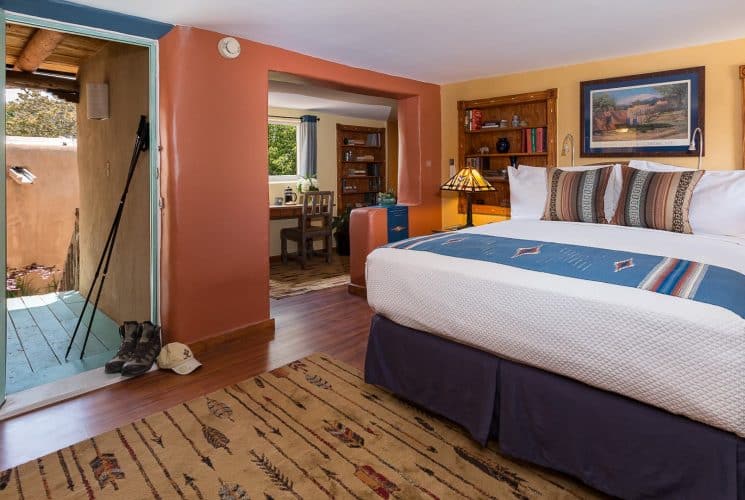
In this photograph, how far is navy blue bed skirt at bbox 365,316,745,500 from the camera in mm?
1445

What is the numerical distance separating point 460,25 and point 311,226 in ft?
12.9

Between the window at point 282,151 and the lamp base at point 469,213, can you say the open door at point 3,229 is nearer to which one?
the lamp base at point 469,213

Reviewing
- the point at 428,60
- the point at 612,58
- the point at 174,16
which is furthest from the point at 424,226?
the point at 174,16

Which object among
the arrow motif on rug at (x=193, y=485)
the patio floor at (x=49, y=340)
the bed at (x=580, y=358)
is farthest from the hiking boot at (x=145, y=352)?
the bed at (x=580, y=358)

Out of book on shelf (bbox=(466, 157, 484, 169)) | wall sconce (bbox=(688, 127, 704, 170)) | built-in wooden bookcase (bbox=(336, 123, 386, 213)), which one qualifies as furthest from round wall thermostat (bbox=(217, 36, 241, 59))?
built-in wooden bookcase (bbox=(336, 123, 386, 213))

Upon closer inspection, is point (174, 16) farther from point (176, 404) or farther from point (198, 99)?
point (176, 404)

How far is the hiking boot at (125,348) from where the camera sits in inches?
112

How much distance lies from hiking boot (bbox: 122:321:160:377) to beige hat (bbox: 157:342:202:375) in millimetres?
64

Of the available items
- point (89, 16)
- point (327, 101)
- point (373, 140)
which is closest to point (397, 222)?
point (327, 101)

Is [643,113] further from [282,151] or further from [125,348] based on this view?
[282,151]

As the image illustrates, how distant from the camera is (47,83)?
448cm

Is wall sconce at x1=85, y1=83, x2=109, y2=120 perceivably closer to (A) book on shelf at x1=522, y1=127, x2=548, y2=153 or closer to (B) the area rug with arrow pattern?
(B) the area rug with arrow pattern

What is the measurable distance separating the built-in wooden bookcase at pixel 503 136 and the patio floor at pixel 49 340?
359 centimetres

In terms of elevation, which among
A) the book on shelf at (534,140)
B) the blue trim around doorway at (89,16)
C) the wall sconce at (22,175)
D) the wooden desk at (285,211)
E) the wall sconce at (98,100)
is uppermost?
the blue trim around doorway at (89,16)
